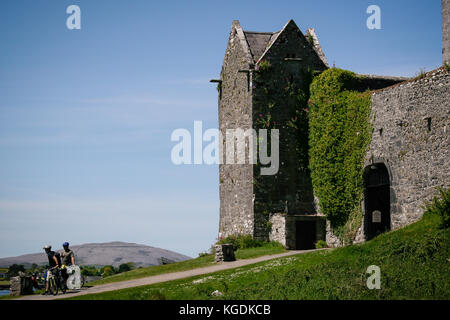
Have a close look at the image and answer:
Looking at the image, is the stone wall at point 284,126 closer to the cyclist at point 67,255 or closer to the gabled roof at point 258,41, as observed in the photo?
the gabled roof at point 258,41

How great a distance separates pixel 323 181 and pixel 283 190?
2.58 meters

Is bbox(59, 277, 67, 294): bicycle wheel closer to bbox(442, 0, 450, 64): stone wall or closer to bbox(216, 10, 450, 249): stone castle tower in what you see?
bbox(216, 10, 450, 249): stone castle tower

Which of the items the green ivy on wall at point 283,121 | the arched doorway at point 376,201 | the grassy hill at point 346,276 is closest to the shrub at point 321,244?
the green ivy on wall at point 283,121

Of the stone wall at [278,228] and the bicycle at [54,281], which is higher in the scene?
the stone wall at [278,228]

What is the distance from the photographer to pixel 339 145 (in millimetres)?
31344

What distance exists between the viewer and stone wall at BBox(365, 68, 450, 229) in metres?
25.5

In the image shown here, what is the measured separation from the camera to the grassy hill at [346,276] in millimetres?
17547

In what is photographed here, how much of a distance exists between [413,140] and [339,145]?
4993 mm

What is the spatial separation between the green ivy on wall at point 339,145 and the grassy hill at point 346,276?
5.74 meters

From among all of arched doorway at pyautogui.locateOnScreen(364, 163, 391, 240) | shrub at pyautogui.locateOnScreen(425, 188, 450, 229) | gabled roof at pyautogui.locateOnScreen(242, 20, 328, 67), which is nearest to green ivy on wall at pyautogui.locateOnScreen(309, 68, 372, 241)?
arched doorway at pyautogui.locateOnScreen(364, 163, 391, 240)

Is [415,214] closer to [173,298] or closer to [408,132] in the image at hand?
[408,132]

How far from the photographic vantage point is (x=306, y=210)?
33844mm

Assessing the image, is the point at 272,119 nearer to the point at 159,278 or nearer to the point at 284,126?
the point at 284,126

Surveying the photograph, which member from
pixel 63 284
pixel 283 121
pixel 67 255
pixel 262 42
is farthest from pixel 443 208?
pixel 262 42
